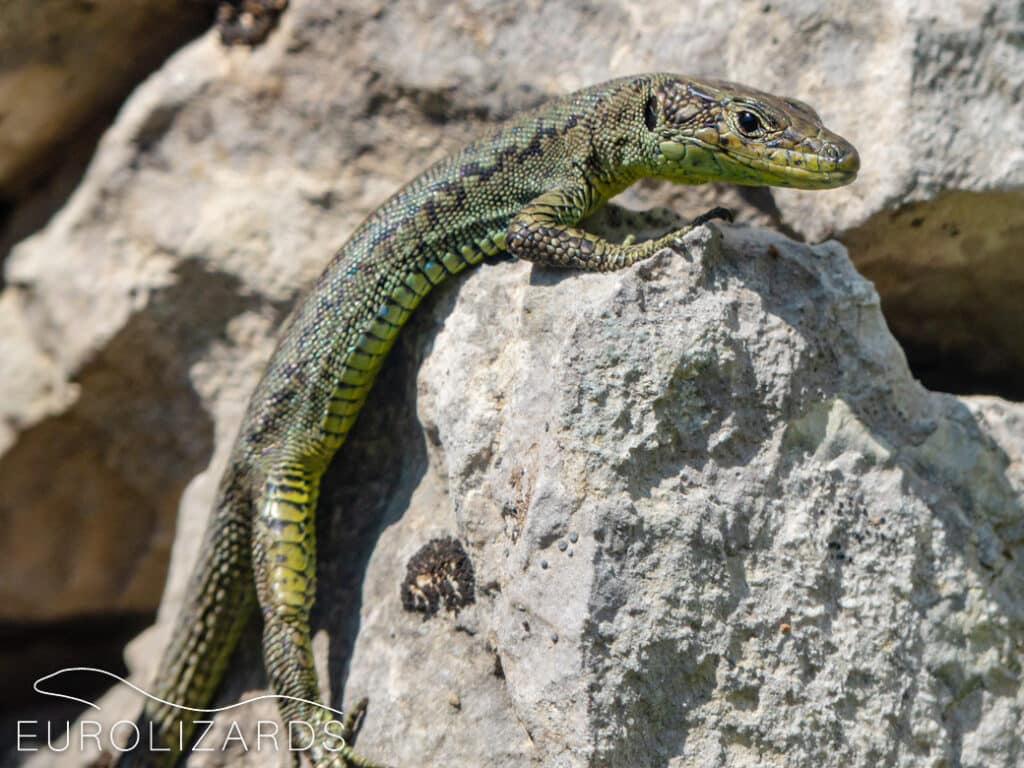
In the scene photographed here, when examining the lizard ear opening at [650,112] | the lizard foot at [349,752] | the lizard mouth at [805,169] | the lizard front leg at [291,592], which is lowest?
the lizard foot at [349,752]

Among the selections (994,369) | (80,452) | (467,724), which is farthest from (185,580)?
(994,369)

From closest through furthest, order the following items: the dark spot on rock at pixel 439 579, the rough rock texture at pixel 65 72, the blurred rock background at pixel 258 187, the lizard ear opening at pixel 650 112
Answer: the dark spot on rock at pixel 439 579 < the lizard ear opening at pixel 650 112 < the blurred rock background at pixel 258 187 < the rough rock texture at pixel 65 72

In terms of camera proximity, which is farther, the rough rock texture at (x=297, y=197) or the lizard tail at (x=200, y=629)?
the lizard tail at (x=200, y=629)

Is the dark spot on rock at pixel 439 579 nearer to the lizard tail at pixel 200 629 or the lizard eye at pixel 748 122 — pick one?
the lizard tail at pixel 200 629

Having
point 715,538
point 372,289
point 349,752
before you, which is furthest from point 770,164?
point 349,752

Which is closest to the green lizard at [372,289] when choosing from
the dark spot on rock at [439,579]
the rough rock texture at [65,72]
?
the dark spot on rock at [439,579]

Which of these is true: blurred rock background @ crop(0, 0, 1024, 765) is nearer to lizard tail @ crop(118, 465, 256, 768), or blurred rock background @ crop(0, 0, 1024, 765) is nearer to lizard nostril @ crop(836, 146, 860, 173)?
lizard nostril @ crop(836, 146, 860, 173)

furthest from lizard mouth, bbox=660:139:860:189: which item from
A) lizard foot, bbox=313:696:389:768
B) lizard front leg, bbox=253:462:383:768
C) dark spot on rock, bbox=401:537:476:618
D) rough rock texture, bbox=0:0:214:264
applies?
rough rock texture, bbox=0:0:214:264

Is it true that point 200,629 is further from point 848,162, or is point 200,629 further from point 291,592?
point 848,162
